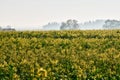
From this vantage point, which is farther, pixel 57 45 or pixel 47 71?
pixel 57 45

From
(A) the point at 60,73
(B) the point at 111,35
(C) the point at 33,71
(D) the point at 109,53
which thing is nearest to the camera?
(C) the point at 33,71

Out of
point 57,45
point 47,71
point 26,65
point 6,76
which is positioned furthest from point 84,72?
point 57,45

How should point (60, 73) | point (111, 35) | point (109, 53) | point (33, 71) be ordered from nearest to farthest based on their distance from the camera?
1. point (33, 71)
2. point (60, 73)
3. point (109, 53)
4. point (111, 35)

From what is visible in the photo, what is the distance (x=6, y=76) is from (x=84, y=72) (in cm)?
244

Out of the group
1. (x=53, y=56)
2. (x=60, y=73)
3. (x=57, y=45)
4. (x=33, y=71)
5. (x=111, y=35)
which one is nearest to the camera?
(x=33, y=71)

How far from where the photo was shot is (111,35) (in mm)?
19125

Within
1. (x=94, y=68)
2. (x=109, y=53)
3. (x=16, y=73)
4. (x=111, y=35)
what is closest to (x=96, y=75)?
(x=94, y=68)

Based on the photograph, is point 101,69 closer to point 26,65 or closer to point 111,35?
point 26,65

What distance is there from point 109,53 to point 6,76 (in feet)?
13.8

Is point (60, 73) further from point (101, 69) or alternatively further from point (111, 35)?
point (111, 35)

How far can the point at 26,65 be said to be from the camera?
8.85 metres

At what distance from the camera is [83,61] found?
9.51 m

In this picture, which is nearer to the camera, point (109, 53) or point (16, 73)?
point (16, 73)

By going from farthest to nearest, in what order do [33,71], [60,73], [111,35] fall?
[111,35] < [60,73] < [33,71]
